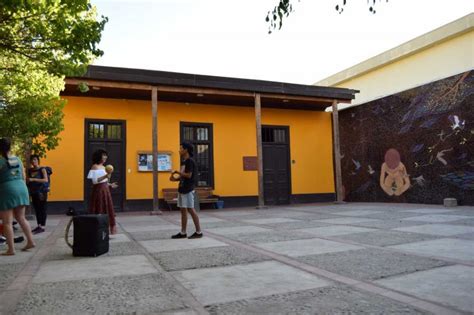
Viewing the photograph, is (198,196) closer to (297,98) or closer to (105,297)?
(297,98)

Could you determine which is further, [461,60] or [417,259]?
[461,60]

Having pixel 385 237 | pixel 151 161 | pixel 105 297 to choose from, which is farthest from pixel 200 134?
pixel 105 297

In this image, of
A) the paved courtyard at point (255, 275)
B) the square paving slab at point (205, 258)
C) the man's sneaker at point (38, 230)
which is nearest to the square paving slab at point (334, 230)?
the paved courtyard at point (255, 275)

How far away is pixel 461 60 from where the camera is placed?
50.7 ft

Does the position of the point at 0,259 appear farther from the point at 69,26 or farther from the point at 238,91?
the point at 238,91

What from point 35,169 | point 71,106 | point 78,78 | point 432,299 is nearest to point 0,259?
point 35,169

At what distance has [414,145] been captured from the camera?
12023 millimetres

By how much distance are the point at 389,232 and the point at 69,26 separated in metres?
5.67

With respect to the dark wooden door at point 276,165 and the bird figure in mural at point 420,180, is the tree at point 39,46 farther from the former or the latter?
the bird figure in mural at point 420,180

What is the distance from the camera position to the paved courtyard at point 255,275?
108 inches

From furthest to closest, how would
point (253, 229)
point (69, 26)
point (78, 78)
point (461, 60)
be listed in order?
point (461, 60) < point (78, 78) < point (253, 229) < point (69, 26)

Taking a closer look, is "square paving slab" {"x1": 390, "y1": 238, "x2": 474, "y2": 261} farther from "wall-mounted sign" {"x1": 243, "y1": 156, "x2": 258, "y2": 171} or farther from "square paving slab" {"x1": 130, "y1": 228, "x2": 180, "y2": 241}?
"wall-mounted sign" {"x1": 243, "y1": 156, "x2": 258, "y2": 171}

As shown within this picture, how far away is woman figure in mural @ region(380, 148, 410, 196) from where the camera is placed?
12438mm

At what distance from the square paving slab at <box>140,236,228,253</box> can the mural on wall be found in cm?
835
